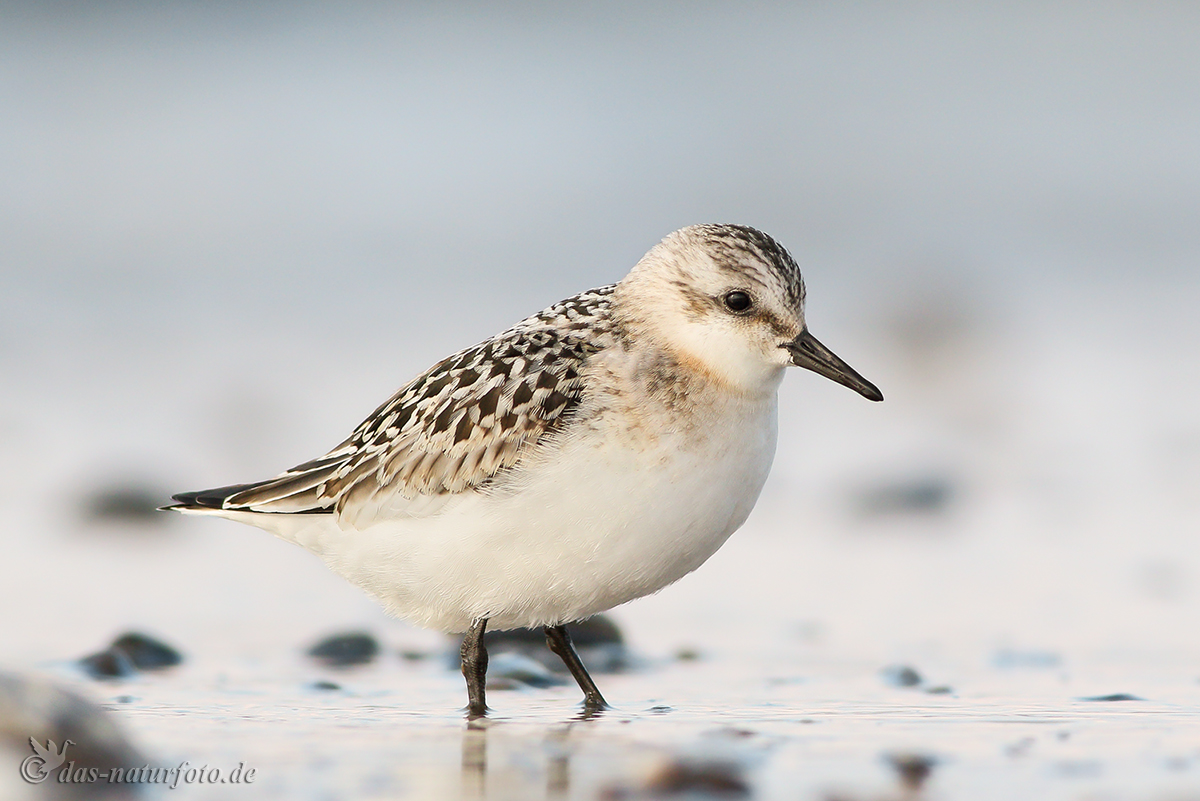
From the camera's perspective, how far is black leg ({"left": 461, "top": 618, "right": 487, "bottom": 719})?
4.72 meters

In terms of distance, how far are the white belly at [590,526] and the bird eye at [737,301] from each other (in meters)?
0.29

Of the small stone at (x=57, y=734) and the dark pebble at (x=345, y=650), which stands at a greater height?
the dark pebble at (x=345, y=650)

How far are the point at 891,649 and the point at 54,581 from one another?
10.7ft

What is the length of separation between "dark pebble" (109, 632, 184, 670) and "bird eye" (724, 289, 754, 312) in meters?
2.23

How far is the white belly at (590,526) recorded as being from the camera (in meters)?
4.39

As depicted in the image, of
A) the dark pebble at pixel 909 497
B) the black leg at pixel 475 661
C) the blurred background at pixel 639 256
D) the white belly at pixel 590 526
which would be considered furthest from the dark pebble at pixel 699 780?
the dark pebble at pixel 909 497

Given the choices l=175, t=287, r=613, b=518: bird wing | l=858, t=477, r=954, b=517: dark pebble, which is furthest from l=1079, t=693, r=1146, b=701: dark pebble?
l=858, t=477, r=954, b=517: dark pebble

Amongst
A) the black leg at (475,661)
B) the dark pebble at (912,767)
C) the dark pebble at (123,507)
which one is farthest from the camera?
the dark pebble at (123,507)

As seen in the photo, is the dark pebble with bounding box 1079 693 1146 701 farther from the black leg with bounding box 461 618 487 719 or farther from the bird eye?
the black leg with bounding box 461 618 487 719

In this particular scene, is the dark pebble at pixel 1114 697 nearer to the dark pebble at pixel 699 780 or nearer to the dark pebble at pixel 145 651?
the dark pebble at pixel 699 780

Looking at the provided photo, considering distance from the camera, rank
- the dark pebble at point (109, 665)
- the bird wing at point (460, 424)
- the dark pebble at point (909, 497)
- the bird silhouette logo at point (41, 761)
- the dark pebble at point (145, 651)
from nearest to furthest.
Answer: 1. the bird silhouette logo at point (41, 761)
2. the bird wing at point (460, 424)
3. the dark pebble at point (109, 665)
4. the dark pebble at point (145, 651)
5. the dark pebble at point (909, 497)

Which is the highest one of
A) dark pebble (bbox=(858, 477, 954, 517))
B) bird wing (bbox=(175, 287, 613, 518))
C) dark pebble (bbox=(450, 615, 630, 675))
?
dark pebble (bbox=(858, 477, 954, 517))

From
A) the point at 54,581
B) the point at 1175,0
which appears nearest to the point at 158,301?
the point at 54,581

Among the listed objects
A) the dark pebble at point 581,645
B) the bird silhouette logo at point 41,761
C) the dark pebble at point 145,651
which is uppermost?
the dark pebble at point 581,645
